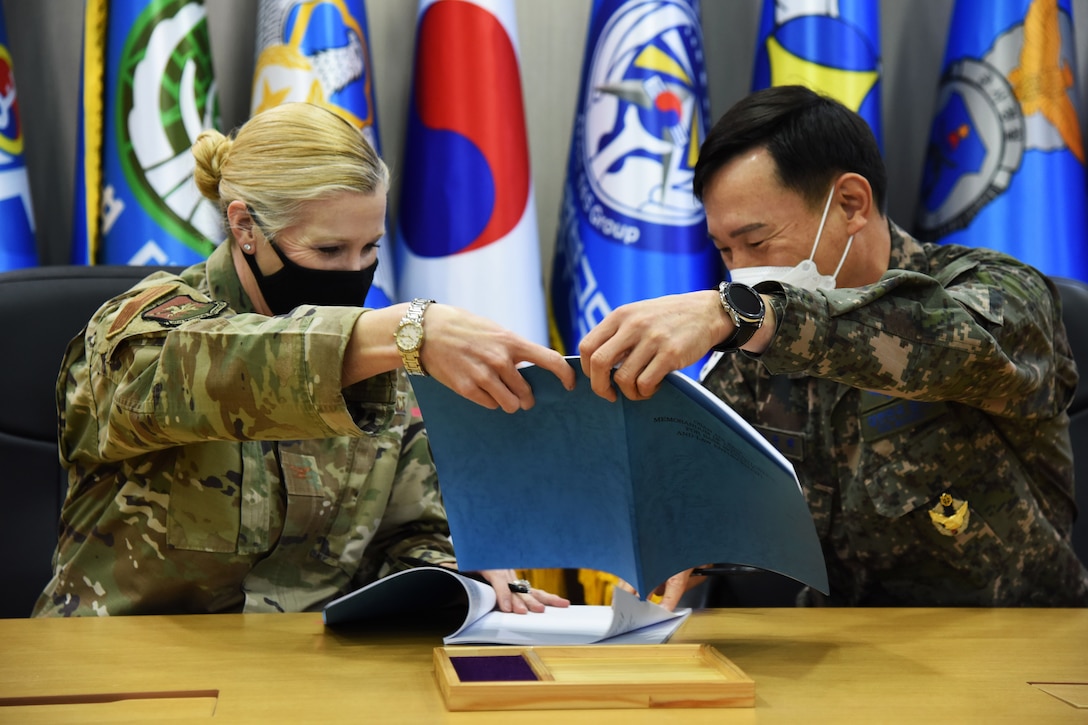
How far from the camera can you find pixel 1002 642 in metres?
1.14

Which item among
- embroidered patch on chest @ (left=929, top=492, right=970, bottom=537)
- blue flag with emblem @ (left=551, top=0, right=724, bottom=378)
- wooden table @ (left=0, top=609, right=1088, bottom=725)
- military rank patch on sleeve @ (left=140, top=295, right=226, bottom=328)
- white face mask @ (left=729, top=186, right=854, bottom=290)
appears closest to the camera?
wooden table @ (left=0, top=609, right=1088, bottom=725)

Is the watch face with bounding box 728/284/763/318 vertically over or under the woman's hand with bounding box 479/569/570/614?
over

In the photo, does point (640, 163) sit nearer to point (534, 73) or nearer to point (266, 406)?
point (534, 73)

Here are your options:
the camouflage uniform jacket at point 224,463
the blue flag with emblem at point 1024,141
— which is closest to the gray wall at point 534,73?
the blue flag with emblem at point 1024,141

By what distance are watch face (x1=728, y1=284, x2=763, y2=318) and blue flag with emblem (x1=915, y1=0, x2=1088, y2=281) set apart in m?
1.59

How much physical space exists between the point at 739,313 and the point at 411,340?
338mm

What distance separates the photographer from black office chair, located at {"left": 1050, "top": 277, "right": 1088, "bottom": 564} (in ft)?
5.70

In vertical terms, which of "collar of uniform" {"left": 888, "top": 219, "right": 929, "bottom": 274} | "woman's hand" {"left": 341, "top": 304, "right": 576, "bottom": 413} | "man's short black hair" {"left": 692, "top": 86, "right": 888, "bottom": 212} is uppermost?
"man's short black hair" {"left": 692, "top": 86, "right": 888, "bottom": 212}

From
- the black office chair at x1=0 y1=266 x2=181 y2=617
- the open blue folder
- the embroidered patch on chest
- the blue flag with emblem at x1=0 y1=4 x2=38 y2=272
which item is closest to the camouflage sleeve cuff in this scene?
the open blue folder

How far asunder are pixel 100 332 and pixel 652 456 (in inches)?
29.4

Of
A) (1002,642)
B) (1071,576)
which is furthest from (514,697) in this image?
(1071,576)

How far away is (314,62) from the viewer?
7.45 feet

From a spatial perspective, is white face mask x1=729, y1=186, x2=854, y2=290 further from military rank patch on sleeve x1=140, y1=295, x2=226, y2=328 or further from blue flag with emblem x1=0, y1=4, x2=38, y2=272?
blue flag with emblem x1=0, y1=4, x2=38, y2=272

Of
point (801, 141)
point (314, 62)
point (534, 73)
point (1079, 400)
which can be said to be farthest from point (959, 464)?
point (534, 73)
